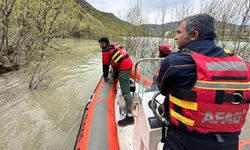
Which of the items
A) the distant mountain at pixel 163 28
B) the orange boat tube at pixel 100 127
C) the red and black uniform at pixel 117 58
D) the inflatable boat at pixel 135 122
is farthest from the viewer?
the distant mountain at pixel 163 28

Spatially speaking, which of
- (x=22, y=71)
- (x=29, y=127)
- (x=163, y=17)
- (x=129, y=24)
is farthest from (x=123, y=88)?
(x=129, y=24)

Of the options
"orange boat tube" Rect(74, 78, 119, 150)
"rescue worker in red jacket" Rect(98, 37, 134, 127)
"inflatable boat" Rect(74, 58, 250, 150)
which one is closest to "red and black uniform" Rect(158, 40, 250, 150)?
"inflatable boat" Rect(74, 58, 250, 150)

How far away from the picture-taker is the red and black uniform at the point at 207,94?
4.19 feet

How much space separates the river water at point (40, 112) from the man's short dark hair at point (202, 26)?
319cm

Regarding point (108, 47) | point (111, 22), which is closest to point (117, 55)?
point (108, 47)

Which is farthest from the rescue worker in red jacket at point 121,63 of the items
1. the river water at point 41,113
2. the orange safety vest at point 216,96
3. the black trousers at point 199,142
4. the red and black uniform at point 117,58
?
the orange safety vest at point 216,96

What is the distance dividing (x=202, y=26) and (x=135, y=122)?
1.46m

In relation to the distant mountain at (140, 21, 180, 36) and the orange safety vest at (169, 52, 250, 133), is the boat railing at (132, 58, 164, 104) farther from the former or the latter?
the distant mountain at (140, 21, 180, 36)

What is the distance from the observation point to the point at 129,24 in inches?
527

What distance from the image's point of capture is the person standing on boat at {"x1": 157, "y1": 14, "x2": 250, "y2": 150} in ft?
4.20

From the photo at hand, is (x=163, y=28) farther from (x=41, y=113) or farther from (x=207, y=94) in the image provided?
(x=207, y=94)

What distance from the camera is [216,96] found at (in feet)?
4.19

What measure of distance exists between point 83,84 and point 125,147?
510 cm

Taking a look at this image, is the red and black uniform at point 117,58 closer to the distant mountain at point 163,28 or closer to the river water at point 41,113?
the river water at point 41,113
